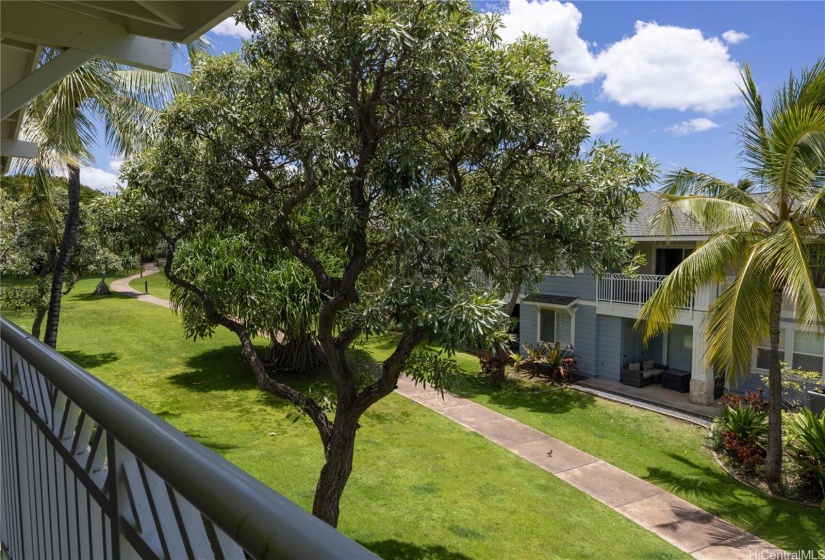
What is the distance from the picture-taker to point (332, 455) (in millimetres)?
6637

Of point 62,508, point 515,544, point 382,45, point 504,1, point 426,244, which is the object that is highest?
point 504,1

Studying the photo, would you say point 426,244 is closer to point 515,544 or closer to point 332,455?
point 332,455

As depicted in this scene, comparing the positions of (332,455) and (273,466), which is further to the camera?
(273,466)

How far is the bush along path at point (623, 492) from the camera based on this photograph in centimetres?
814

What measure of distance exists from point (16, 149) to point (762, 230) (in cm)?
1105

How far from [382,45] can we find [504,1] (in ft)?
6.92

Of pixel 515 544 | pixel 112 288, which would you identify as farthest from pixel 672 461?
pixel 112 288

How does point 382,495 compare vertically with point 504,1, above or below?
below

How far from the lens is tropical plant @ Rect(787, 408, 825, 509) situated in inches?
387

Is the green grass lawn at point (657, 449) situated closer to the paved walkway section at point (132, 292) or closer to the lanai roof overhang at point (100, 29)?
the lanai roof overhang at point (100, 29)

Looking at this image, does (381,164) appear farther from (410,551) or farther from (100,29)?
(410,551)

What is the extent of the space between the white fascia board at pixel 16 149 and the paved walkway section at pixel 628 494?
9156 mm

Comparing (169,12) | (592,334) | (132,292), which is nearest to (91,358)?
(592,334)

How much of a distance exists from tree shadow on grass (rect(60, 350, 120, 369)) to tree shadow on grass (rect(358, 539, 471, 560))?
12239 millimetres
